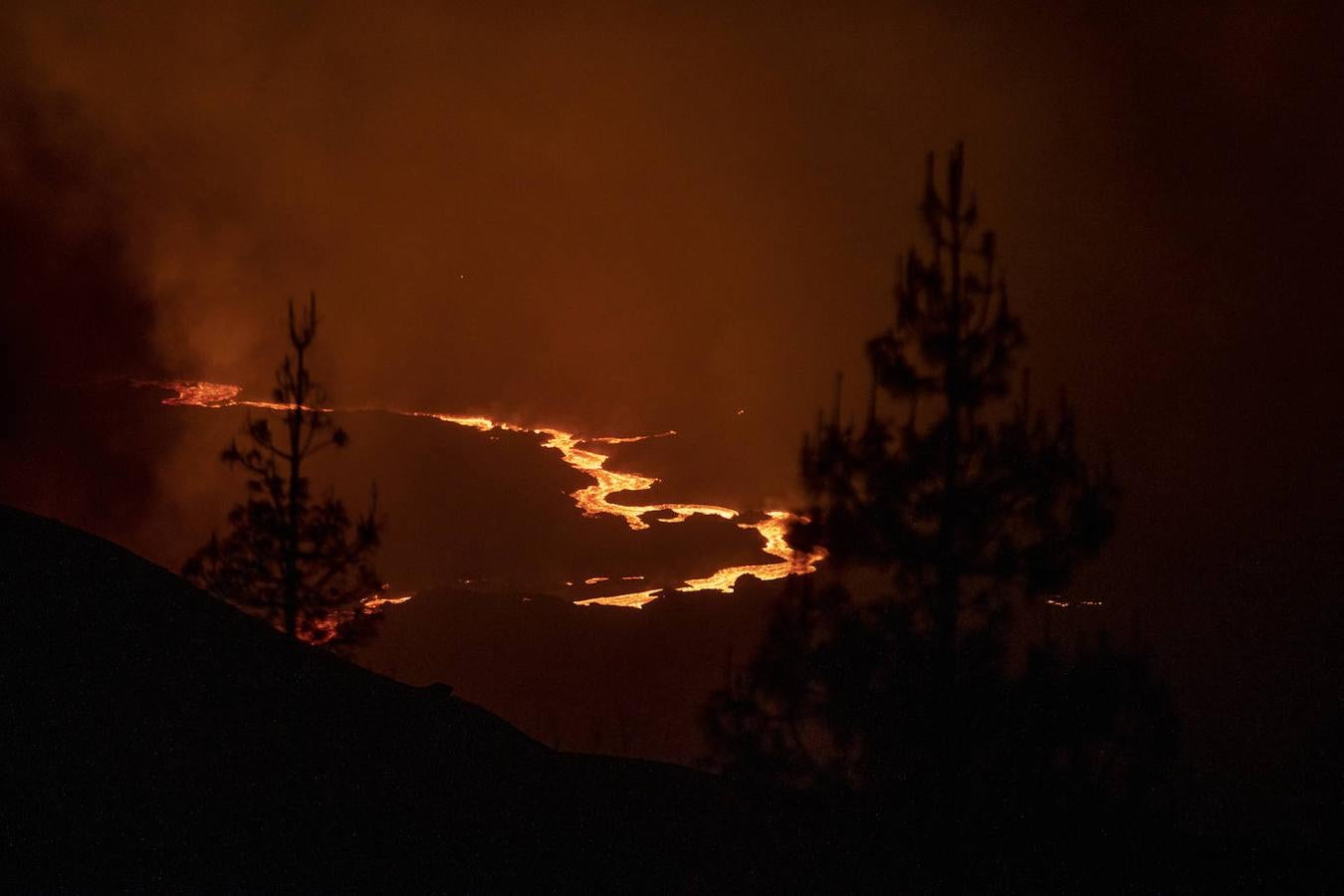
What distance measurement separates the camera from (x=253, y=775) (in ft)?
37.5

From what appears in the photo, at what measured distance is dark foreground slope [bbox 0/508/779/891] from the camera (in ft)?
33.6

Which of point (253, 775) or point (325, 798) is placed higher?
point (253, 775)

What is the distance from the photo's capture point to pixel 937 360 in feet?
46.2

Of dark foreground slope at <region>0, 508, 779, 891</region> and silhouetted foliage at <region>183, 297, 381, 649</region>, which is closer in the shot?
dark foreground slope at <region>0, 508, 779, 891</region>

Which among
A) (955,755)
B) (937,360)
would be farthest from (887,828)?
(937,360)

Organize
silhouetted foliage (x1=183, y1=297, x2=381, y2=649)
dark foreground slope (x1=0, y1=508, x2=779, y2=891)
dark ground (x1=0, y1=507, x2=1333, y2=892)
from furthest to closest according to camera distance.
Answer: silhouetted foliage (x1=183, y1=297, x2=381, y2=649) → dark ground (x1=0, y1=507, x2=1333, y2=892) → dark foreground slope (x1=0, y1=508, x2=779, y2=891)

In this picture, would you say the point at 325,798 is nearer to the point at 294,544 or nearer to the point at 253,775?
the point at 253,775

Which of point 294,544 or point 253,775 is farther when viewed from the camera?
point 294,544

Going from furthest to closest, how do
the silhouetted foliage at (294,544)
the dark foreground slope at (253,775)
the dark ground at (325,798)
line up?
the silhouetted foliage at (294,544) < the dark ground at (325,798) < the dark foreground slope at (253,775)

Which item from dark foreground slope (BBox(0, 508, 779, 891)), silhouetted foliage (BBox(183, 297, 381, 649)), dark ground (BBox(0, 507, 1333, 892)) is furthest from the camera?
silhouetted foliage (BBox(183, 297, 381, 649))

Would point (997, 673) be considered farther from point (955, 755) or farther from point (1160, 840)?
point (1160, 840)

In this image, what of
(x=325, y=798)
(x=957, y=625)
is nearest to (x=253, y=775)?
(x=325, y=798)

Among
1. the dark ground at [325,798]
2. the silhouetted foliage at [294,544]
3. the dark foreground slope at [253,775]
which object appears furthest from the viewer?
the silhouetted foliage at [294,544]

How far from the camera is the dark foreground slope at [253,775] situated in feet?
33.6
